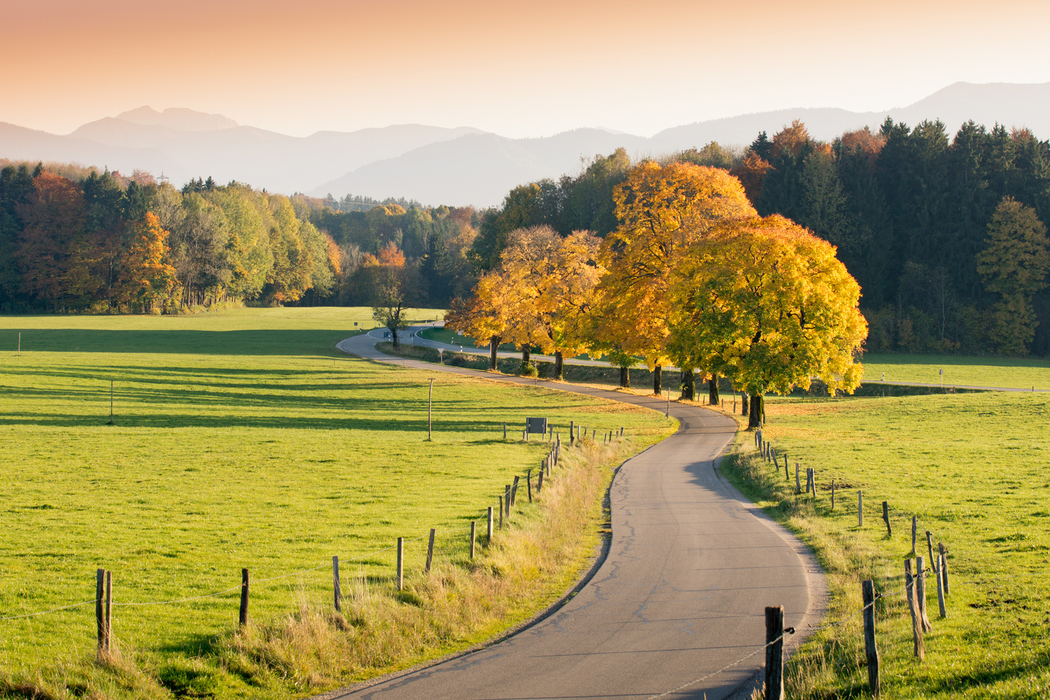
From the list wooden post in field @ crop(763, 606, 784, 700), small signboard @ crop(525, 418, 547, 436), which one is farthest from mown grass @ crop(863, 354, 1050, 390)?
→ wooden post in field @ crop(763, 606, 784, 700)

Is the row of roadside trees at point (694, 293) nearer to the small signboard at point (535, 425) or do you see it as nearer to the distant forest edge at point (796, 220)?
the small signboard at point (535, 425)

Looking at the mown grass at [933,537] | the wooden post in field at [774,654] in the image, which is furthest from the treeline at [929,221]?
the wooden post in field at [774,654]

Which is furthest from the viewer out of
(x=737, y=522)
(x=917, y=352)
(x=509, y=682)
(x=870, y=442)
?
(x=917, y=352)

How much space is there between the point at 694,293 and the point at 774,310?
5.16 metres

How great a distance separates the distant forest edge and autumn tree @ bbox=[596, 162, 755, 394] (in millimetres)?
45435

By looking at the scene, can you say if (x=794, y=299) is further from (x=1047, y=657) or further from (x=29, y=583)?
(x=29, y=583)

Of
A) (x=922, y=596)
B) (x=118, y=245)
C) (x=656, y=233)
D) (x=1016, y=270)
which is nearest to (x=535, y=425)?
(x=656, y=233)

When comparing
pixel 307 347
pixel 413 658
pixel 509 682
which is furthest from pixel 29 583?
pixel 307 347

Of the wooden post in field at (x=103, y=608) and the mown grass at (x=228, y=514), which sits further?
the mown grass at (x=228, y=514)

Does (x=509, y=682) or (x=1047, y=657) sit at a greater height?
(x=1047, y=657)

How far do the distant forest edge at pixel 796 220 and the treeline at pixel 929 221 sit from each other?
18 centimetres

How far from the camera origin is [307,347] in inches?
3915

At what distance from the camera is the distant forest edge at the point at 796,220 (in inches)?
3602

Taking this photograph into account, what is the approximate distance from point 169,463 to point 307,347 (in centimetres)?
7118
